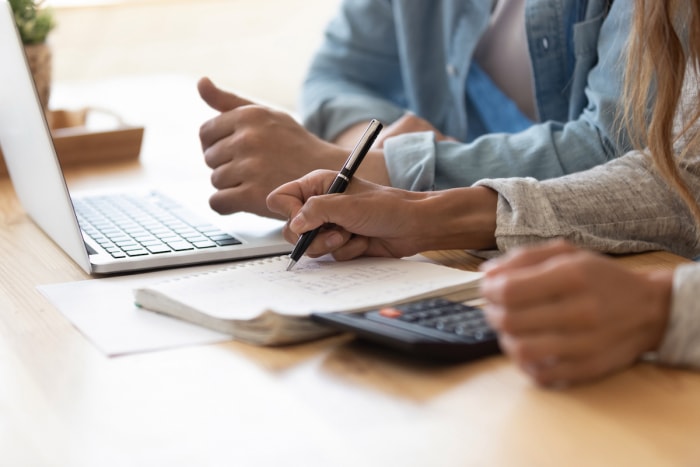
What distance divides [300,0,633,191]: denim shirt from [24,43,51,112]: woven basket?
1.33 ft

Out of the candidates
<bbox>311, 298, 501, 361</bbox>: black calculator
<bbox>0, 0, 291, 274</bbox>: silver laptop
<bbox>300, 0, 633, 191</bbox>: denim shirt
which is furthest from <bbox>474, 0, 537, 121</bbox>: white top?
<bbox>311, 298, 501, 361</bbox>: black calculator

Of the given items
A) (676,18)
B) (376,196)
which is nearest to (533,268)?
(376,196)

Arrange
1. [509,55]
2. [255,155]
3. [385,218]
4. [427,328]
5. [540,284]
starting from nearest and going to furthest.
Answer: [540,284] < [427,328] < [385,218] < [255,155] < [509,55]

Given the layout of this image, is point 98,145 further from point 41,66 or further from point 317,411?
point 317,411

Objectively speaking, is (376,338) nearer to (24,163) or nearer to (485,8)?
(24,163)

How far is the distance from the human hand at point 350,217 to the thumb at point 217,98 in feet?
0.75

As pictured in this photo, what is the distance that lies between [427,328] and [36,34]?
1084mm

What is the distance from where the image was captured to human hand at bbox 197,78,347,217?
3.48 feet

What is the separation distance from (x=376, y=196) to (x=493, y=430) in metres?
0.36

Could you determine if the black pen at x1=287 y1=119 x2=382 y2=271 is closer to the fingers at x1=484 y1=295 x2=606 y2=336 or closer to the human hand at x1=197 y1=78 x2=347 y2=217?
the human hand at x1=197 y1=78 x2=347 y2=217

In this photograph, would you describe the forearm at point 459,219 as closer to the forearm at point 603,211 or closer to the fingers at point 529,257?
the forearm at point 603,211

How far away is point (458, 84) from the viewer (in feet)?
4.90

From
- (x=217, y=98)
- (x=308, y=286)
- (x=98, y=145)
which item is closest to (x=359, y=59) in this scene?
(x=98, y=145)

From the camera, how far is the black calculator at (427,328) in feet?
2.15
